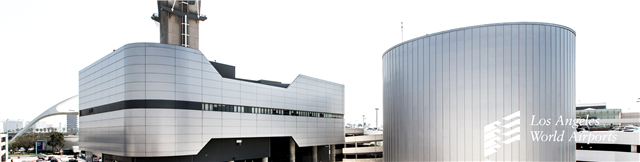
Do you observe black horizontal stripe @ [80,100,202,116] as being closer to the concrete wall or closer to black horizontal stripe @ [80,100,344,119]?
black horizontal stripe @ [80,100,344,119]

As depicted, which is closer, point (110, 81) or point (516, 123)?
point (516, 123)

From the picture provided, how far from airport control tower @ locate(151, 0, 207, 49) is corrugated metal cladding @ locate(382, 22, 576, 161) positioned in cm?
3387

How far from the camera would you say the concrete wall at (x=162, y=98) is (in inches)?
1257

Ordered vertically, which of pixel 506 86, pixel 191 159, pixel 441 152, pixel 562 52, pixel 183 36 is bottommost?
pixel 191 159

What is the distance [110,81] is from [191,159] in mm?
11838

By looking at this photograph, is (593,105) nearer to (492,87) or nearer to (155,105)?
(492,87)

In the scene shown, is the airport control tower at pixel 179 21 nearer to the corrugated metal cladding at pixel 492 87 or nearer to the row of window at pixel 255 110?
the row of window at pixel 255 110

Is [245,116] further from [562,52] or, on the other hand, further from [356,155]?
[562,52]

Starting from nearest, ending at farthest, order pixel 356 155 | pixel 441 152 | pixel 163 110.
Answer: pixel 441 152 → pixel 163 110 → pixel 356 155

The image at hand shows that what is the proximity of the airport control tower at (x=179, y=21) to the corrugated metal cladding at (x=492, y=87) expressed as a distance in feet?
111

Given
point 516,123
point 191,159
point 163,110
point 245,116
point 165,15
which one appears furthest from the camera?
point 165,15

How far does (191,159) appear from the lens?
114 ft

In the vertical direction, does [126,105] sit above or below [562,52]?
below

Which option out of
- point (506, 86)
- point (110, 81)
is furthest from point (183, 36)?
point (506, 86)
